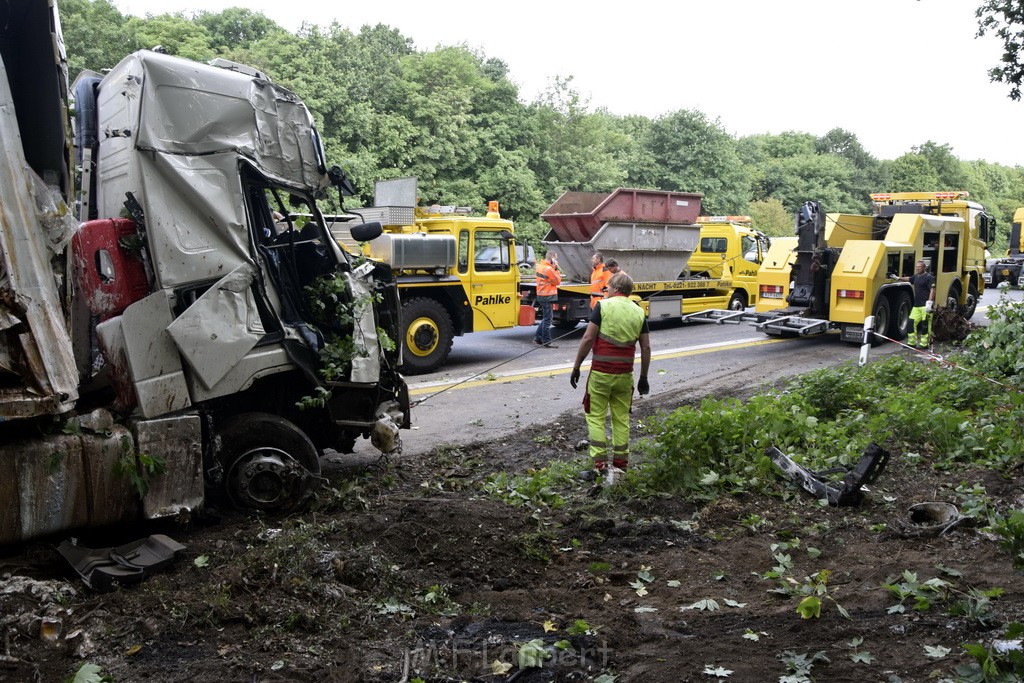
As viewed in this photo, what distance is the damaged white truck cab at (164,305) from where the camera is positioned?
4.65 m

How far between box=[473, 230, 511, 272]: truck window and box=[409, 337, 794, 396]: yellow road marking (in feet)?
6.70

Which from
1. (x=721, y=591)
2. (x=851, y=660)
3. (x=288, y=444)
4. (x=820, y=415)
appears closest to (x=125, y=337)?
(x=288, y=444)

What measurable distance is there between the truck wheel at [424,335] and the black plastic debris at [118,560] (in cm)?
764

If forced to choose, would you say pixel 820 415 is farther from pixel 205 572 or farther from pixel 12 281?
pixel 12 281

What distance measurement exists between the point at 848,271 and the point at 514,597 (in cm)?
1196

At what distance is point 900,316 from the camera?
51.5 feet

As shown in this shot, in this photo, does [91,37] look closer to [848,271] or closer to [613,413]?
[848,271]

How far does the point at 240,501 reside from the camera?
19.1ft

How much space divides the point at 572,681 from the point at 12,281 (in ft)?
11.5

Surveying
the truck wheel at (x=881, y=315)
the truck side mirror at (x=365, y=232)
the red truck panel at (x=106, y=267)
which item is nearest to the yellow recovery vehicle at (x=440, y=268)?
the truck side mirror at (x=365, y=232)

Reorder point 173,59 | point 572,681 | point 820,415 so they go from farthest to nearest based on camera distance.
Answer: point 820,415
point 173,59
point 572,681

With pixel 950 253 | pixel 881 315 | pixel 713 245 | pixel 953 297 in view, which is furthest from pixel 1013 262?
pixel 881 315

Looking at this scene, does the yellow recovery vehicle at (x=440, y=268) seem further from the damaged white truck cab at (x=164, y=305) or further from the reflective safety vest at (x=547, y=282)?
the damaged white truck cab at (x=164, y=305)

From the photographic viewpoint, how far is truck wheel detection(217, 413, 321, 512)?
227 inches
